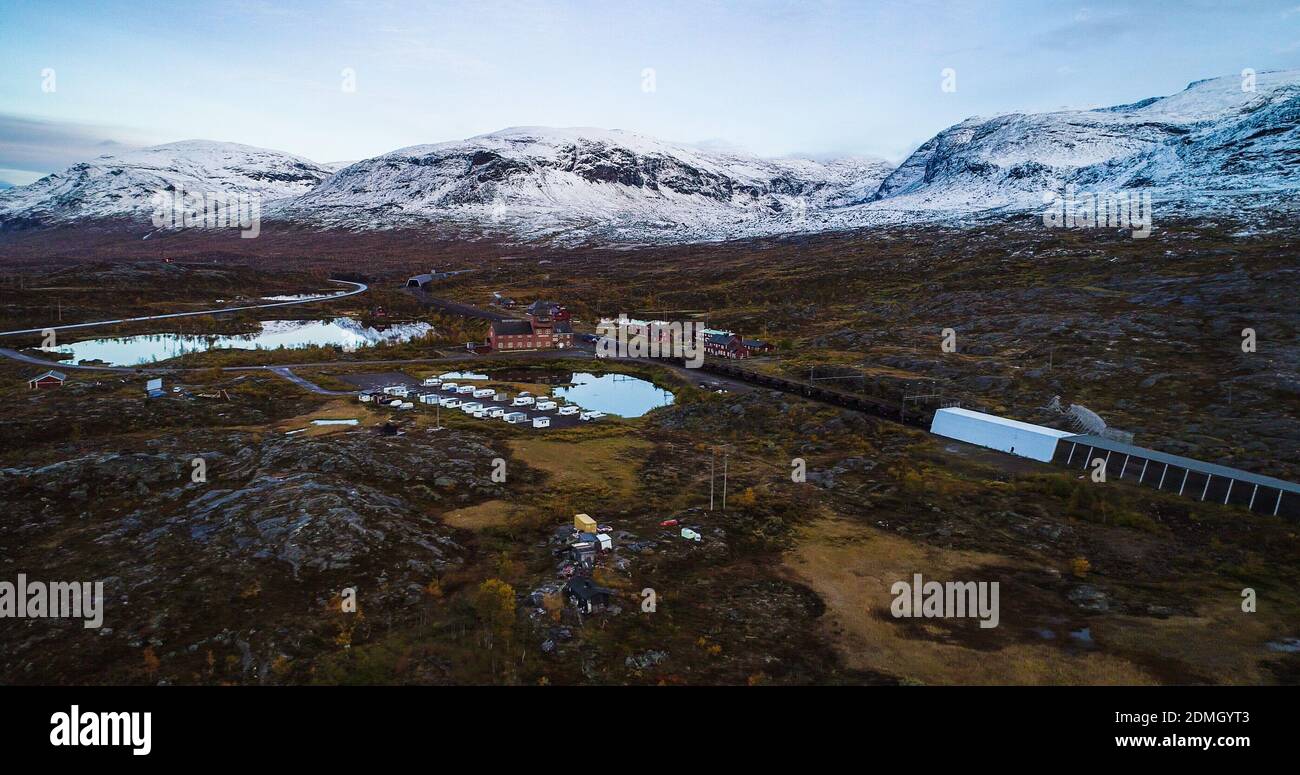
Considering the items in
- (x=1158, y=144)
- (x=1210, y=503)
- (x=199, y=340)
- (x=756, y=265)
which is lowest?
(x=1210, y=503)

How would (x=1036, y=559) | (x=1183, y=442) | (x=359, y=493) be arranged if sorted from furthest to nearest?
1. (x=1183, y=442)
2. (x=359, y=493)
3. (x=1036, y=559)

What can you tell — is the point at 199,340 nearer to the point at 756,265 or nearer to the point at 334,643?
the point at 334,643

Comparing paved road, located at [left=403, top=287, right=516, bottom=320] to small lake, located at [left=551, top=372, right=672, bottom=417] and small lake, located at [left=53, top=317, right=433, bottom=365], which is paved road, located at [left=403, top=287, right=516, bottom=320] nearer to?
small lake, located at [left=53, top=317, right=433, bottom=365]

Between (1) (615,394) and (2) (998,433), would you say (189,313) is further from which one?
(2) (998,433)

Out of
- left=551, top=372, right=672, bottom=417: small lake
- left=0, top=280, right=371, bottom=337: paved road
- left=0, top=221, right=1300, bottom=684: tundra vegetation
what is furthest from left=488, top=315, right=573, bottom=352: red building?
left=0, top=280, right=371, bottom=337: paved road

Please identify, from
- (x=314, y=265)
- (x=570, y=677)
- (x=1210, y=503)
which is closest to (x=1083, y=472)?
(x=1210, y=503)

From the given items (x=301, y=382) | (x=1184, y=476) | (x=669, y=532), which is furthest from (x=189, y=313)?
(x=1184, y=476)

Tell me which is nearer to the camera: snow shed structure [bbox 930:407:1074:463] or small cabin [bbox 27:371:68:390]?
snow shed structure [bbox 930:407:1074:463]
